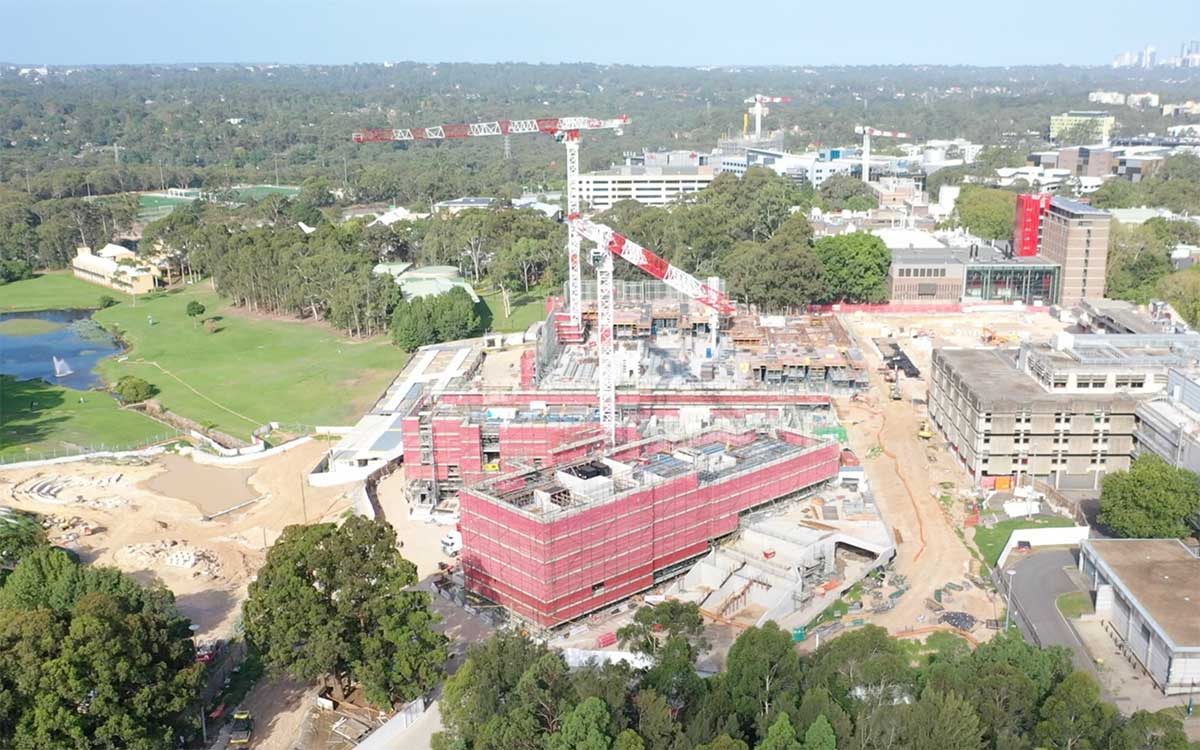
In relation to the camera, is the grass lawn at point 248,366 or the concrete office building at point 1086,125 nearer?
the grass lawn at point 248,366

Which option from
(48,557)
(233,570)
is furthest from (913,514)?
(48,557)

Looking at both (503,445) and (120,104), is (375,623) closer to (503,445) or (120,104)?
(503,445)

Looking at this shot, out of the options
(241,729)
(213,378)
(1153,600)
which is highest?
(1153,600)

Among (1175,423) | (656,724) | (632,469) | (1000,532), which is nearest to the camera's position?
(656,724)

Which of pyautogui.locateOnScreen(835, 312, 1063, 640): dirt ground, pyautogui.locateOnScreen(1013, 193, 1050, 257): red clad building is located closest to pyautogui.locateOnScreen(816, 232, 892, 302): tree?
pyautogui.locateOnScreen(835, 312, 1063, 640): dirt ground

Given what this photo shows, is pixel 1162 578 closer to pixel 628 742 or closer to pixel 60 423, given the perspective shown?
pixel 628 742

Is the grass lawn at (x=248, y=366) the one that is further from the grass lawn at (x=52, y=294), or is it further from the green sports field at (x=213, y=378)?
the grass lawn at (x=52, y=294)

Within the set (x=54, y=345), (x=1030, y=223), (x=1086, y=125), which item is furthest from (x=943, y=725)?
(x=1086, y=125)

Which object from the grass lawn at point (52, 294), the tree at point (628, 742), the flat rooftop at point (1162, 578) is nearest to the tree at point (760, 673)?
the tree at point (628, 742)
